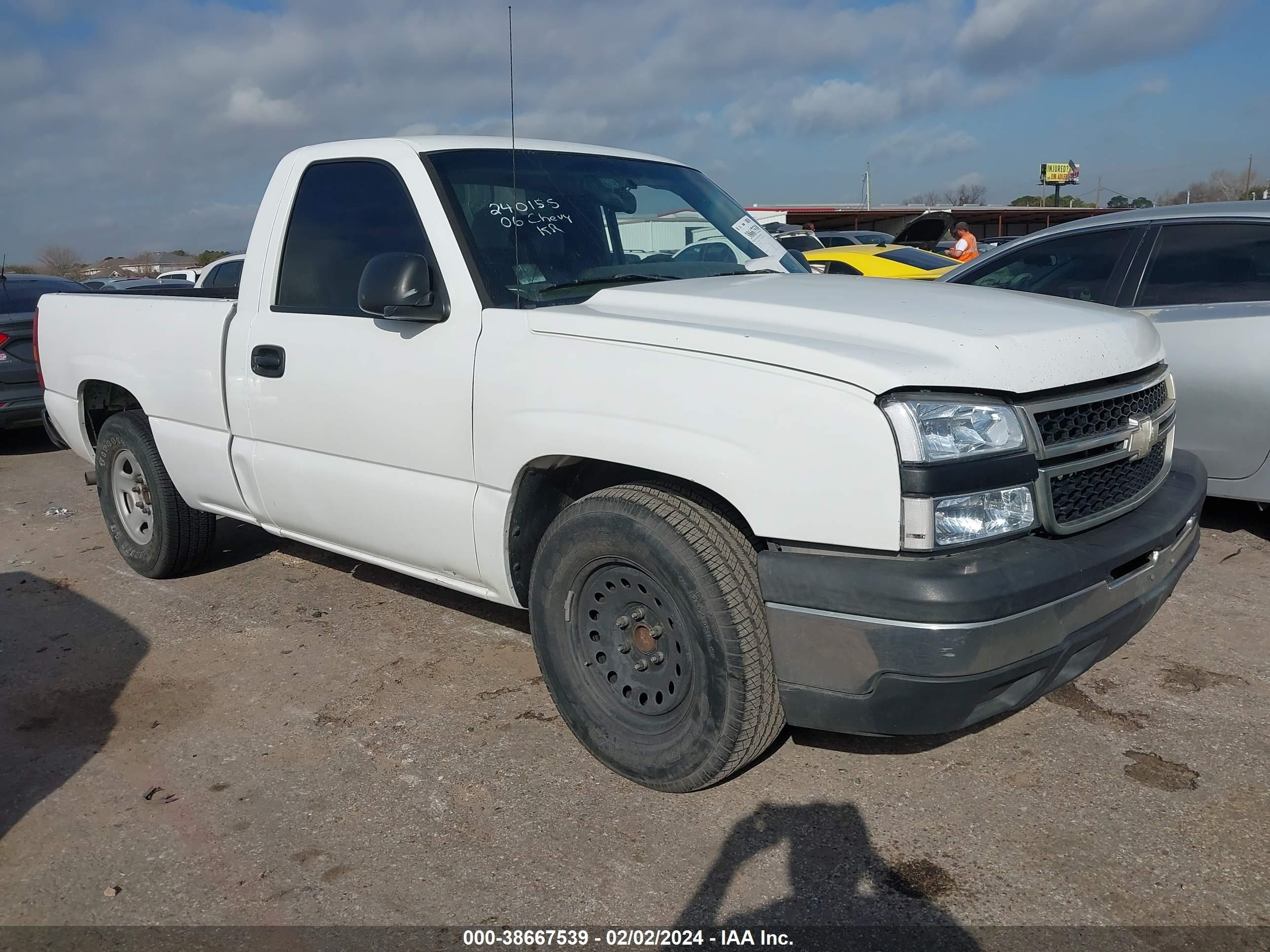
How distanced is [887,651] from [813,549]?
0.31m

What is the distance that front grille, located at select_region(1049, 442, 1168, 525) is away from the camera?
8.68ft

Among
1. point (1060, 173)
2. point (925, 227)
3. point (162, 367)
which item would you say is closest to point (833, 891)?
point (162, 367)

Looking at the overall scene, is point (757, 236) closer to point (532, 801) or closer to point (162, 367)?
point (532, 801)

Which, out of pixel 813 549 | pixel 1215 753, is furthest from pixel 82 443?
pixel 1215 753

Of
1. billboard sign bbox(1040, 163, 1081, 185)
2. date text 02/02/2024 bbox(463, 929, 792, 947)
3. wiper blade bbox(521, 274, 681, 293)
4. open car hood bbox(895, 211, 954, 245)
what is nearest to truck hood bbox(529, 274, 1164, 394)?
wiper blade bbox(521, 274, 681, 293)

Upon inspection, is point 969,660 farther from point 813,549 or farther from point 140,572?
point 140,572

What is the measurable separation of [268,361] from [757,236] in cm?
205

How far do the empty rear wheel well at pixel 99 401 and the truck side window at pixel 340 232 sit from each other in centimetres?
168

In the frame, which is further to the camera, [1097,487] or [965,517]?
[1097,487]

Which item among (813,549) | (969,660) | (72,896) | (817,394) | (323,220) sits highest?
(323,220)

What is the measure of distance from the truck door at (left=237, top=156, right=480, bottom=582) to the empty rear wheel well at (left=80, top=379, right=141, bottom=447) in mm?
1514

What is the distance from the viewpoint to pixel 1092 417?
278 cm

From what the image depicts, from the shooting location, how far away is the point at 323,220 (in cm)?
404

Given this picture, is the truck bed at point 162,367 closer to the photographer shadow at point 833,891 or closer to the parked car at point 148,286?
the parked car at point 148,286
